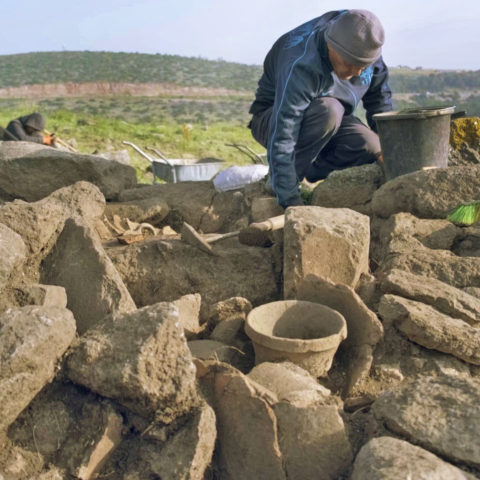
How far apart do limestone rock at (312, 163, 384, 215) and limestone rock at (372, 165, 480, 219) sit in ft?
1.26

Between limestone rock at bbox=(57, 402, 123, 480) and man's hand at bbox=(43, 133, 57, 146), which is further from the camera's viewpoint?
man's hand at bbox=(43, 133, 57, 146)

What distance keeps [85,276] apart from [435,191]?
2361mm

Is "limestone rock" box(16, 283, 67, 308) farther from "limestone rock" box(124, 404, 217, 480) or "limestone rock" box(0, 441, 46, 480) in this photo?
"limestone rock" box(124, 404, 217, 480)

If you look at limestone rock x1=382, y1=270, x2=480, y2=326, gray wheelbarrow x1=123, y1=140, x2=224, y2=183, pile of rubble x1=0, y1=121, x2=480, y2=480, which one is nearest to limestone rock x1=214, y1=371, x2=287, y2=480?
pile of rubble x1=0, y1=121, x2=480, y2=480

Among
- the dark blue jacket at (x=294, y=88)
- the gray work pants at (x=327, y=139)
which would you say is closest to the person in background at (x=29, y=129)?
the gray work pants at (x=327, y=139)

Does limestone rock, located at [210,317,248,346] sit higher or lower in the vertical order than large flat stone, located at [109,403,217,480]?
higher

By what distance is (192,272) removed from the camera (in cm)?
341

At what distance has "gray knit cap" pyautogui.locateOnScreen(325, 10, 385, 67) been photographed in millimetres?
3768

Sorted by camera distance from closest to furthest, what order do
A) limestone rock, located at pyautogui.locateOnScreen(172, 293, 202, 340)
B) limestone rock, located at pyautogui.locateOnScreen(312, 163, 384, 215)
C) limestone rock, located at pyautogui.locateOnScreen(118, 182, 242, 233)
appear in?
limestone rock, located at pyautogui.locateOnScreen(172, 293, 202, 340) < limestone rock, located at pyautogui.locateOnScreen(312, 163, 384, 215) < limestone rock, located at pyautogui.locateOnScreen(118, 182, 242, 233)

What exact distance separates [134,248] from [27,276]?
756 mm

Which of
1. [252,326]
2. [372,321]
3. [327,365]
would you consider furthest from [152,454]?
[372,321]

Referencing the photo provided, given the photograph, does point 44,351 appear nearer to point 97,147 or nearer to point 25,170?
point 25,170

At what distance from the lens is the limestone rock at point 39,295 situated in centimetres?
251

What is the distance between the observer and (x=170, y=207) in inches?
194
